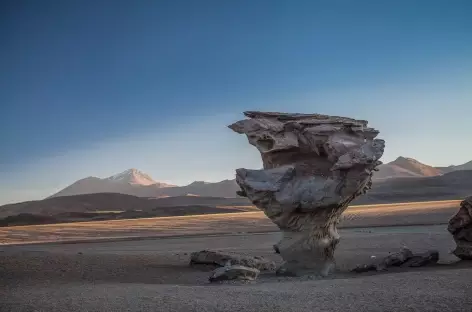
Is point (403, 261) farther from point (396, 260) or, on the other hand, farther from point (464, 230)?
point (464, 230)

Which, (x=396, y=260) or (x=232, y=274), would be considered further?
(x=396, y=260)

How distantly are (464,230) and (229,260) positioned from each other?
25.8ft

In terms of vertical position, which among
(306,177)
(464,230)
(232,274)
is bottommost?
(232,274)

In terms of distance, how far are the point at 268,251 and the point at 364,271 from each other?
323 inches

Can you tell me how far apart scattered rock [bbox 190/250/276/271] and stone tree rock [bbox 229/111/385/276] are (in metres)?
1.76

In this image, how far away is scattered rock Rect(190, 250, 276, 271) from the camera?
54.5 ft

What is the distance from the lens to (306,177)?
49.4 ft

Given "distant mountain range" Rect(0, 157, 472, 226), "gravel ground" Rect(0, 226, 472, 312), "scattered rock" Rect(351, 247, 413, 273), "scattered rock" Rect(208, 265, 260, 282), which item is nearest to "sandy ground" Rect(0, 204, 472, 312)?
"gravel ground" Rect(0, 226, 472, 312)

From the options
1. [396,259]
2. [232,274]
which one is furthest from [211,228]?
[232,274]

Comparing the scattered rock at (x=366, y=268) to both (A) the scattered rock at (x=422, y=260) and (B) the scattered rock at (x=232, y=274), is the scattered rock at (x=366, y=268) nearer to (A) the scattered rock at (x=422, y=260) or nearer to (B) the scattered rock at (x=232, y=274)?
(A) the scattered rock at (x=422, y=260)

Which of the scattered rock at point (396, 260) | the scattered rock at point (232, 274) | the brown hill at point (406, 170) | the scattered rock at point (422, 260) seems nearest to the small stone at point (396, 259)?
the scattered rock at point (396, 260)

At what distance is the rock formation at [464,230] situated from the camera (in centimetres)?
1547

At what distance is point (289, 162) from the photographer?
613 inches

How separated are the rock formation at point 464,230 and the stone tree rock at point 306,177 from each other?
3.32m
